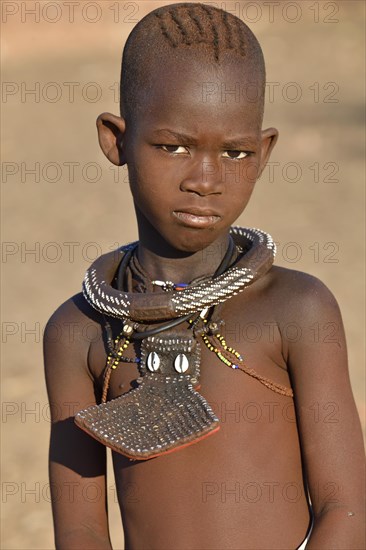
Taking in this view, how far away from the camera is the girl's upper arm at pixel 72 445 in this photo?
8.95 feet

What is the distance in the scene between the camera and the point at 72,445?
276 cm

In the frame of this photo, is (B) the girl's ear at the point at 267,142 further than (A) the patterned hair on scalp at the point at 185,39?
Yes

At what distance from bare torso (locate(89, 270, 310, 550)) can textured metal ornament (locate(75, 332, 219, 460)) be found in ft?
0.22

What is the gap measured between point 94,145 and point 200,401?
8.82 m

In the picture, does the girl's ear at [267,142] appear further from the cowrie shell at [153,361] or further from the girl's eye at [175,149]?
the cowrie shell at [153,361]

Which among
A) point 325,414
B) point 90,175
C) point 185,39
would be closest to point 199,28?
point 185,39

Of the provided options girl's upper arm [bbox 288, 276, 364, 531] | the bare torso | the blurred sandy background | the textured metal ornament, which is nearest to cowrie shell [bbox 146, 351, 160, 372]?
the textured metal ornament

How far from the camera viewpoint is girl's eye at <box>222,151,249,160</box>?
8.16ft

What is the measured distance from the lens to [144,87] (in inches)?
99.3

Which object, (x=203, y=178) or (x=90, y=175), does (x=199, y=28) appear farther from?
(x=90, y=175)

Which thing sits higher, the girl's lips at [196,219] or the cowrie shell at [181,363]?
the girl's lips at [196,219]

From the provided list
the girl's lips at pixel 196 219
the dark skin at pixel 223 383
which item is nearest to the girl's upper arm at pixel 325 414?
the dark skin at pixel 223 383

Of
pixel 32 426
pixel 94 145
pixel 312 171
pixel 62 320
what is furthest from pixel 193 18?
pixel 94 145

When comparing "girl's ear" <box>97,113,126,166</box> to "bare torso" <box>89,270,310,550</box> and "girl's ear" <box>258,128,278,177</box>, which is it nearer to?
"girl's ear" <box>258,128,278,177</box>
